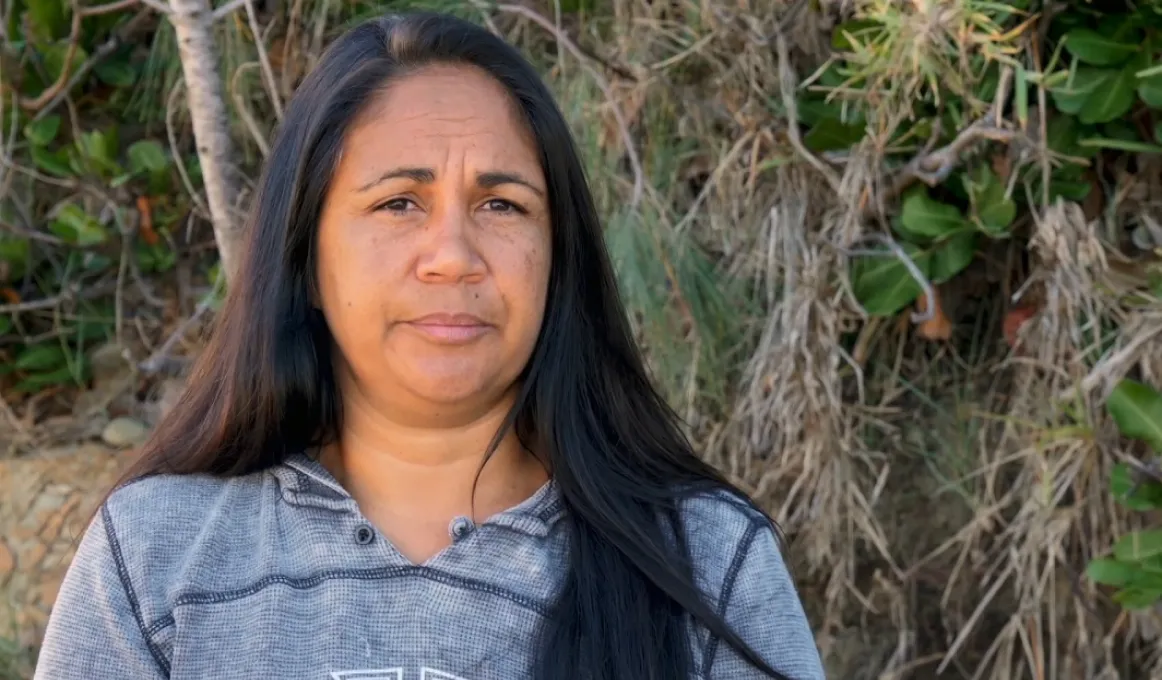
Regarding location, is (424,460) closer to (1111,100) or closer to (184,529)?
(184,529)

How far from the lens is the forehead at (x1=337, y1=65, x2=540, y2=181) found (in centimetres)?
158

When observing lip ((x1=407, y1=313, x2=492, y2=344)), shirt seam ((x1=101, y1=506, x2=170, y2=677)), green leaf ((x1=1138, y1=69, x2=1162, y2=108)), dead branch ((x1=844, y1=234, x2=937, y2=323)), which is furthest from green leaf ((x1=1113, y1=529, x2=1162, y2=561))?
shirt seam ((x1=101, y1=506, x2=170, y2=677))

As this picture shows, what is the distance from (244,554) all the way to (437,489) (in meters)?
0.24

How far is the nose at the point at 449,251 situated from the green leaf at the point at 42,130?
1.62m

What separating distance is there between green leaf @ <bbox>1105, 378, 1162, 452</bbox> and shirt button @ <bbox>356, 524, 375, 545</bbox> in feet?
3.94

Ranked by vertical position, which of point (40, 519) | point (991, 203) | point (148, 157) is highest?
point (991, 203)

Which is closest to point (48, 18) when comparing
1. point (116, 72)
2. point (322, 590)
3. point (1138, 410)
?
point (116, 72)

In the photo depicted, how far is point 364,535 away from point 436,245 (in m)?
0.36

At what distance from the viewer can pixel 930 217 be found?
2371mm

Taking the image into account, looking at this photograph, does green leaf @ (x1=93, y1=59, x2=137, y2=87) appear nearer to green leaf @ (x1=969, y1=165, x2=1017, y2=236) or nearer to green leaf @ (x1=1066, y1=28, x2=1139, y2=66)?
green leaf @ (x1=969, y1=165, x2=1017, y2=236)

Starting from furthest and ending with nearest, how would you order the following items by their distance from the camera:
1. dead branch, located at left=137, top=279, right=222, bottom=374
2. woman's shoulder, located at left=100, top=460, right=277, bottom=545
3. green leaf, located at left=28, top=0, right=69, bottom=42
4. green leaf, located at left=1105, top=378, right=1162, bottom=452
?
green leaf, located at left=28, top=0, right=69, bottom=42 → dead branch, located at left=137, top=279, right=222, bottom=374 → green leaf, located at left=1105, top=378, right=1162, bottom=452 → woman's shoulder, located at left=100, top=460, right=277, bottom=545

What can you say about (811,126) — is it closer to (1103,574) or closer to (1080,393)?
(1080,393)

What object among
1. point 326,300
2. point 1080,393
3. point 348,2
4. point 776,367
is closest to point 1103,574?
point 1080,393

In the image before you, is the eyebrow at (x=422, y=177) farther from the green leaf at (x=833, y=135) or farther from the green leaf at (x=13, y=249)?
the green leaf at (x=13, y=249)
